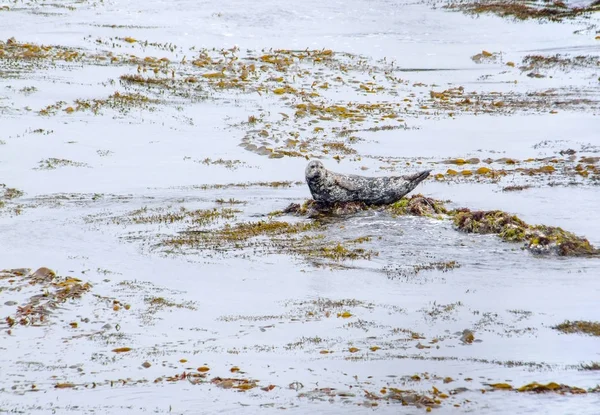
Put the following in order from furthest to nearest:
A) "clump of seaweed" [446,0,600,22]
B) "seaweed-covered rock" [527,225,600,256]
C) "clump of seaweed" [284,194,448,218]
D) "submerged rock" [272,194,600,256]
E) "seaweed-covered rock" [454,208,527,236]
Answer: "clump of seaweed" [446,0,600,22]
"clump of seaweed" [284,194,448,218]
"seaweed-covered rock" [454,208,527,236]
"submerged rock" [272,194,600,256]
"seaweed-covered rock" [527,225,600,256]

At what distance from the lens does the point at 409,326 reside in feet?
35.5

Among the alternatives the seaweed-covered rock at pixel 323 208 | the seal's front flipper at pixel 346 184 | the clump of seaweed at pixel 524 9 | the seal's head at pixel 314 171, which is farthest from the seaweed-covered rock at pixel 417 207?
the clump of seaweed at pixel 524 9

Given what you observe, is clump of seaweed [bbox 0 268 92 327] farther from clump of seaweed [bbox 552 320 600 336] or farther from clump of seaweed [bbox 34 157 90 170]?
clump of seaweed [bbox 34 157 90 170]

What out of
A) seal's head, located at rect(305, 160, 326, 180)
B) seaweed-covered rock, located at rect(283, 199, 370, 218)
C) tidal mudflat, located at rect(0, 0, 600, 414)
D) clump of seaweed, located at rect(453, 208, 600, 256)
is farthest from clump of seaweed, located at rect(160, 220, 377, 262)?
clump of seaweed, located at rect(453, 208, 600, 256)

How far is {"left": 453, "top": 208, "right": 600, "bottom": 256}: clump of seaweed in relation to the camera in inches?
566

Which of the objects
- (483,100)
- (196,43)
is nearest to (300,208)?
(483,100)

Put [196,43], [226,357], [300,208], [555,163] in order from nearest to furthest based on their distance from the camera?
[226,357] → [300,208] → [555,163] → [196,43]

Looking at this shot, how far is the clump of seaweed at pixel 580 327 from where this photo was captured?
33.9 feet

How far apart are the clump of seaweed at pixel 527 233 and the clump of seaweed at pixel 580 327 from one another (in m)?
3.78

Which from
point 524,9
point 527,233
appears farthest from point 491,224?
point 524,9

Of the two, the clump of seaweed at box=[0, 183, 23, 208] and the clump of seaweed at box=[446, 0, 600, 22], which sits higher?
the clump of seaweed at box=[446, 0, 600, 22]

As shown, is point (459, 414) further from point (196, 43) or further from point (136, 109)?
point (196, 43)

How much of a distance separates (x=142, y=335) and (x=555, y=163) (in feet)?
58.2

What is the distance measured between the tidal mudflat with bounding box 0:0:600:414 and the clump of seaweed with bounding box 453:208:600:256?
55 millimetres
